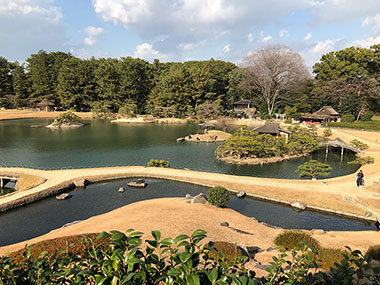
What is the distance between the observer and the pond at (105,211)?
620 inches

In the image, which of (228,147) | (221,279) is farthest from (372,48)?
(221,279)

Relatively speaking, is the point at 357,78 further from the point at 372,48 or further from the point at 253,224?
the point at 253,224

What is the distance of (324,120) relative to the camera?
196 feet

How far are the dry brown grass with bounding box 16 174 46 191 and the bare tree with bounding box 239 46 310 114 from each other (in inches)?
2387

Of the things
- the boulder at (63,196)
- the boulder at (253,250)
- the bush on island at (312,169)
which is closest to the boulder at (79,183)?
the boulder at (63,196)

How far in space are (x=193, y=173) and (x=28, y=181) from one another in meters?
15.2

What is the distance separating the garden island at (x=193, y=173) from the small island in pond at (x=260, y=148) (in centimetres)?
21

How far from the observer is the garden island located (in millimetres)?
3600

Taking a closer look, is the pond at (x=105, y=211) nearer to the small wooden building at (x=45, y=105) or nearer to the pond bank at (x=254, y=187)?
the pond bank at (x=254, y=187)

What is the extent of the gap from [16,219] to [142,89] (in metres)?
74.8

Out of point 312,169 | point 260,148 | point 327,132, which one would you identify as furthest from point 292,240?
point 327,132

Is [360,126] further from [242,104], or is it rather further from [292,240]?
[292,240]

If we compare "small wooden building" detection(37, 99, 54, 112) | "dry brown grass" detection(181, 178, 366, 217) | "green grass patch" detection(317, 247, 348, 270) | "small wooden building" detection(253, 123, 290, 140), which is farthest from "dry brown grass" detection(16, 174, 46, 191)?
"small wooden building" detection(37, 99, 54, 112)

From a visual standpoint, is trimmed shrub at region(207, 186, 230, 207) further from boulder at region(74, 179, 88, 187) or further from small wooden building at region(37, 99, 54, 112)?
small wooden building at region(37, 99, 54, 112)
